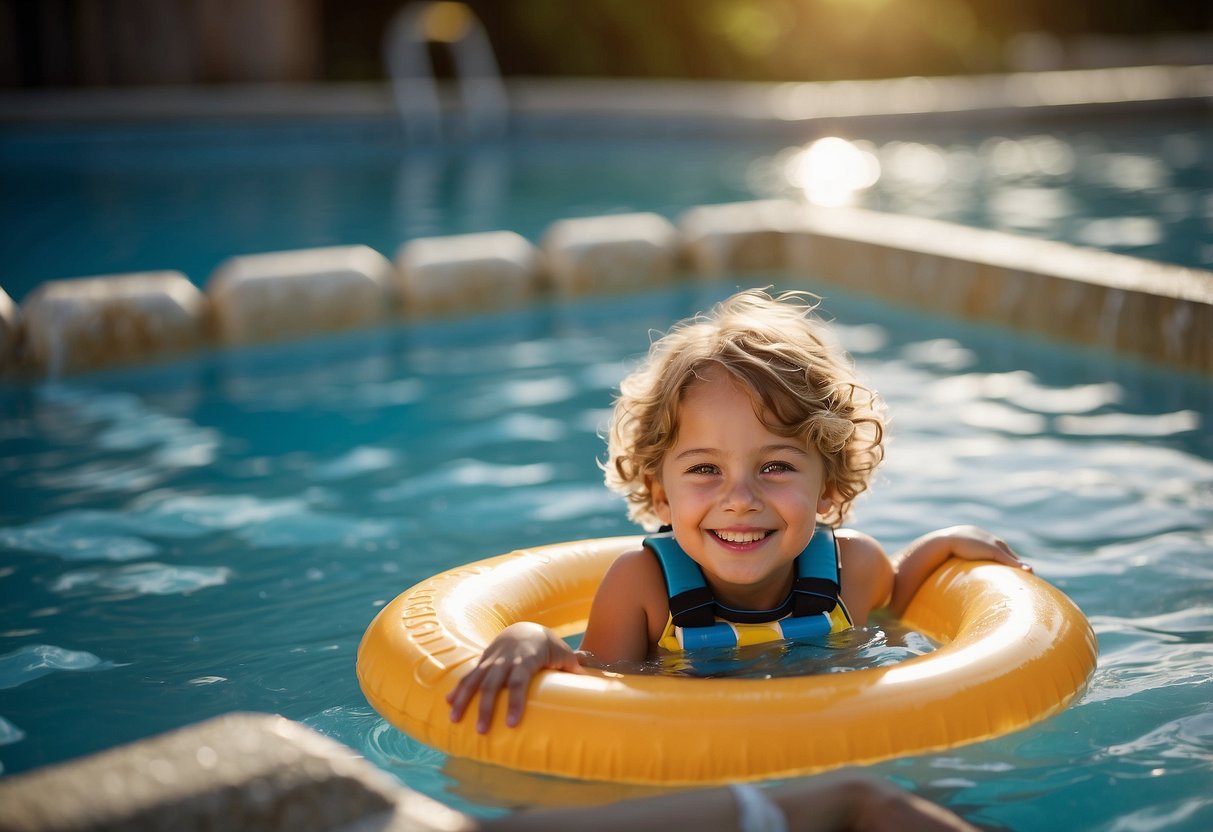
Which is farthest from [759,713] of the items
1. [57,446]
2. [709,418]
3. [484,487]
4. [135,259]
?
[135,259]

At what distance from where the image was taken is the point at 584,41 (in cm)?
1717

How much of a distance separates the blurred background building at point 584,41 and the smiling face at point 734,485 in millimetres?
13555

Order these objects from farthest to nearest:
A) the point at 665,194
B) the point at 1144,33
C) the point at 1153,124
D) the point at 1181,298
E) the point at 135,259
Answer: the point at 1144,33
the point at 1153,124
the point at 665,194
the point at 135,259
the point at 1181,298

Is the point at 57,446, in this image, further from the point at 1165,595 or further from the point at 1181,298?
the point at 1181,298

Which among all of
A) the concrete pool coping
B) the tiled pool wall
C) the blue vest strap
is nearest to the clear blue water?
the concrete pool coping

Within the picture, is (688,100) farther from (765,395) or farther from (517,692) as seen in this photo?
(517,692)

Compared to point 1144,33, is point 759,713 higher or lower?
lower

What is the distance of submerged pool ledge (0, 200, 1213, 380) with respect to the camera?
569cm

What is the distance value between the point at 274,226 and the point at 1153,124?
32.1 feet

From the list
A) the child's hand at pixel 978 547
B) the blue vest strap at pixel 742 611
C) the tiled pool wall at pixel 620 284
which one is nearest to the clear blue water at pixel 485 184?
the tiled pool wall at pixel 620 284

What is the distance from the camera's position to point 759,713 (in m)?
2.28

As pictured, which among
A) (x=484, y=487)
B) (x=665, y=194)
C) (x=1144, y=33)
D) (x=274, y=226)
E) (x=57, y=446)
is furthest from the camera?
(x=1144, y=33)

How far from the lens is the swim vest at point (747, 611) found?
9.13 feet

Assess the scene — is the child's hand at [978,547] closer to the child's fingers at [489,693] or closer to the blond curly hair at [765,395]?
the blond curly hair at [765,395]
